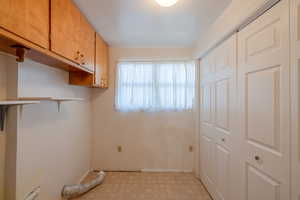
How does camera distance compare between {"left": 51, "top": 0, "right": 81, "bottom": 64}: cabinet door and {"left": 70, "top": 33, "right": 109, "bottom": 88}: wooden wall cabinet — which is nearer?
{"left": 51, "top": 0, "right": 81, "bottom": 64}: cabinet door

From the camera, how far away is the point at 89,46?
2.15 metres

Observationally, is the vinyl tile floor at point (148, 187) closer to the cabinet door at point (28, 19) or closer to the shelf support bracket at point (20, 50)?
the shelf support bracket at point (20, 50)

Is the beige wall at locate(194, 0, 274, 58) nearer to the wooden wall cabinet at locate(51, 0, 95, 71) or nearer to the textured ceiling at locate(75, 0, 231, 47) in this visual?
the textured ceiling at locate(75, 0, 231, 47)

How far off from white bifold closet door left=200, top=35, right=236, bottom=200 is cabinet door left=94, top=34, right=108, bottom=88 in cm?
166

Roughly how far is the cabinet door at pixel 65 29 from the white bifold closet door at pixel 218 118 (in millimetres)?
1626

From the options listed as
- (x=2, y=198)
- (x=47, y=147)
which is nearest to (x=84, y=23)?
(x=47, y=147)

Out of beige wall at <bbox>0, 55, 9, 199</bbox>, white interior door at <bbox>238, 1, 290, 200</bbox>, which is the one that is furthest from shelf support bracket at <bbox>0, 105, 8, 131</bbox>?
white interior door at <bbox>238, 1, 290, 200</bbox>

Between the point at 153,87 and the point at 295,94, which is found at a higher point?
the point at 153,87

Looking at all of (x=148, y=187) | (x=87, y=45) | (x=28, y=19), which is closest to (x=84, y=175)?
(x=148, y=187)

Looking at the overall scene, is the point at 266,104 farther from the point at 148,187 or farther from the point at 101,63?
the point at 101,63

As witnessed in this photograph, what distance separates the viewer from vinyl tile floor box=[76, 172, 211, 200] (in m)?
2.32

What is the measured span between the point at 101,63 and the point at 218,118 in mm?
1950

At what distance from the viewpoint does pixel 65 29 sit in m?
1.51

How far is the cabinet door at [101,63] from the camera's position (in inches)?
98.6
